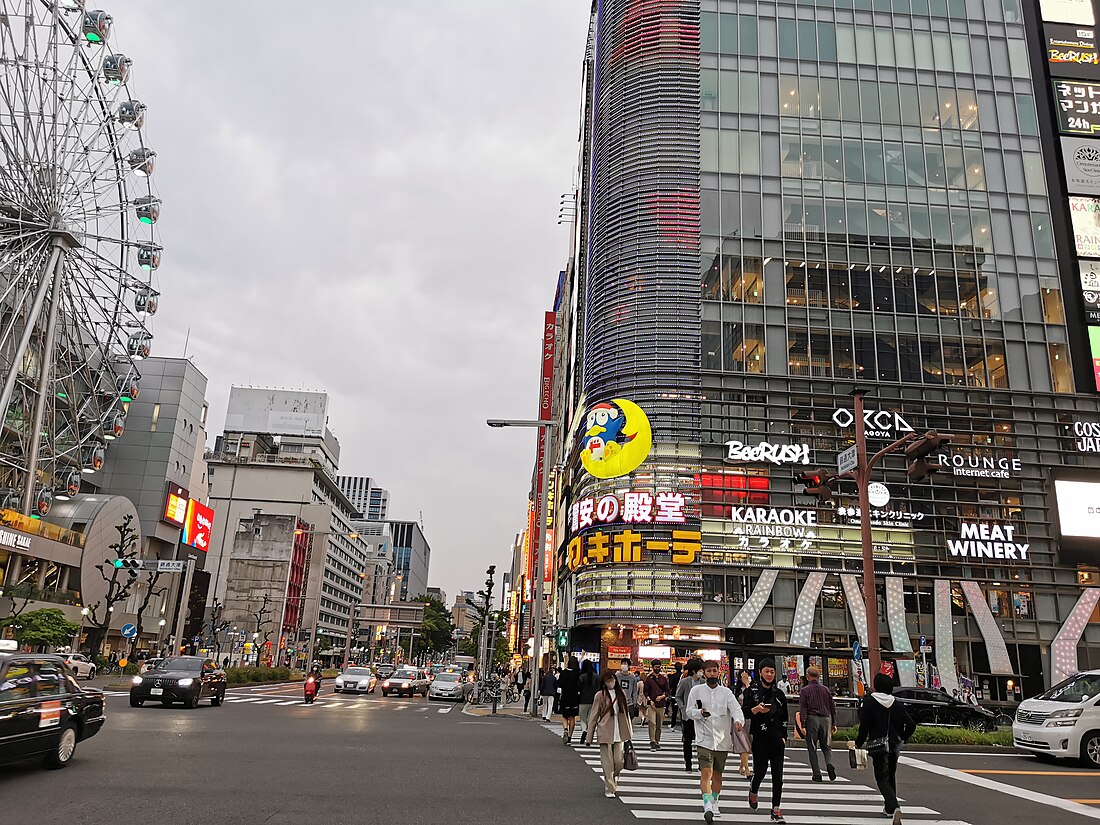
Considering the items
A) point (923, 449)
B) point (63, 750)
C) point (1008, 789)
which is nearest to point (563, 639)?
point (923, 449)

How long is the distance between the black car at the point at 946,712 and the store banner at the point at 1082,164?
33.2 m

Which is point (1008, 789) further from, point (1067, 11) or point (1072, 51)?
point (1067, 11)

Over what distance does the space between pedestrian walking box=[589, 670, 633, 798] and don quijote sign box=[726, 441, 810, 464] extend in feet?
88.1

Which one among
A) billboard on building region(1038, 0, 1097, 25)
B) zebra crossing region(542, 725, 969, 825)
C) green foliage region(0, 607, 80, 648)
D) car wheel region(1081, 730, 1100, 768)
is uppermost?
billboard on building region(1038, 0, 1097, 25)

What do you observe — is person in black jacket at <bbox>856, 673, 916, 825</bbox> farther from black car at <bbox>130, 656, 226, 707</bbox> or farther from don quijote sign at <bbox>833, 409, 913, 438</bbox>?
don quijote sign at <bbox>833, 409, 913, 438</bbox>

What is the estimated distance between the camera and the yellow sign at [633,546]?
36906mm

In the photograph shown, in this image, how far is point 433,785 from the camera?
11.5 meters

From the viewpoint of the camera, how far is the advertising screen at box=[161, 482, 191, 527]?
73675 mm

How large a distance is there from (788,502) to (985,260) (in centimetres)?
1841

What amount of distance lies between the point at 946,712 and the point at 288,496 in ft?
376

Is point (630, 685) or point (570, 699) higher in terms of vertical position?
point (630, 685)

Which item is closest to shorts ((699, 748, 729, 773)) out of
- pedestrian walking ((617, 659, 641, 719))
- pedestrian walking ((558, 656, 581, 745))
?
pedestrian walking ((558, 656, 581, 745))

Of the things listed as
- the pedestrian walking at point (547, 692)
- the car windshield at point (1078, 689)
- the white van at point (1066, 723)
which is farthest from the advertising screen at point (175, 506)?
the car windshield at point (1078, 689)

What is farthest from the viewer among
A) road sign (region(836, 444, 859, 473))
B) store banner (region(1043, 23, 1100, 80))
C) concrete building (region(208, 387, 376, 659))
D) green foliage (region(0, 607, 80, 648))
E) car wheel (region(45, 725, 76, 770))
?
concrete building (region(208, 387, 376, 659))
